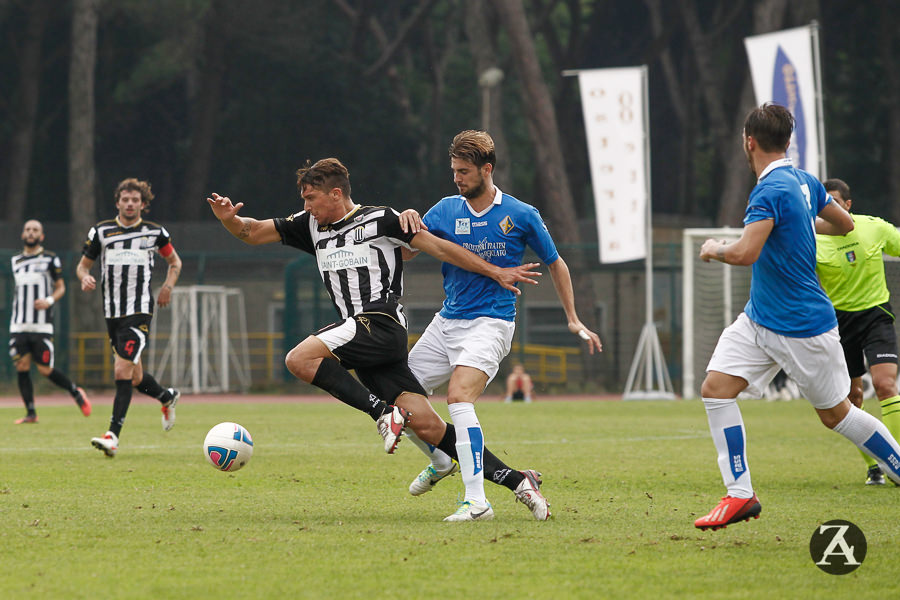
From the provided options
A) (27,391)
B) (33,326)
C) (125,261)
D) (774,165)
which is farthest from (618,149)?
(774,165)

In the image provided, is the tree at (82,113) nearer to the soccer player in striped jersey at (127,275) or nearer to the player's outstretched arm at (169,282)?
the player's outstretched arm at (169,282)

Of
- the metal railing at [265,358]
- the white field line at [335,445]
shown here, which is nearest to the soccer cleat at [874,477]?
the white field line at [335,445]

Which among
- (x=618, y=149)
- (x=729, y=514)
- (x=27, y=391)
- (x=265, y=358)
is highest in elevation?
(x=618, y=149)

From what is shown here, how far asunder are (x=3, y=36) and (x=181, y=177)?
655 cm

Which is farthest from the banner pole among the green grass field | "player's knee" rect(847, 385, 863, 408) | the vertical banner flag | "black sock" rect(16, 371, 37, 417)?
"black sock" rect(16, 371, 37, 417)

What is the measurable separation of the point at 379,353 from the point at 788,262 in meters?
2.25

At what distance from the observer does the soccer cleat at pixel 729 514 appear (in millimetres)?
5777

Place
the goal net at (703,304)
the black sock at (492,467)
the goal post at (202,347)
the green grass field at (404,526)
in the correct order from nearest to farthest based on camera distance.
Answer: the green grass field at (404,526) → the black sock at (492,467) → the goal net at (703,304) → the goal post at (202,347)

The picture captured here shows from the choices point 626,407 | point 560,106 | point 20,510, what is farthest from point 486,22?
point 20,510

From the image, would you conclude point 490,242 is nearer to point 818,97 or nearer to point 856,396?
point 856,396

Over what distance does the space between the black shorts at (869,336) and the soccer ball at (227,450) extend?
4.16 metres

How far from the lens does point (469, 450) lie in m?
6.64

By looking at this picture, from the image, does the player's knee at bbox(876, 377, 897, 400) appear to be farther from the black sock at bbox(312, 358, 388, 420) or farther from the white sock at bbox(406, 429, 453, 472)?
the black sock at bbox(312, 358, 388, 420)

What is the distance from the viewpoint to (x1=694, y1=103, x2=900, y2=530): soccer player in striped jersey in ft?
19.1
